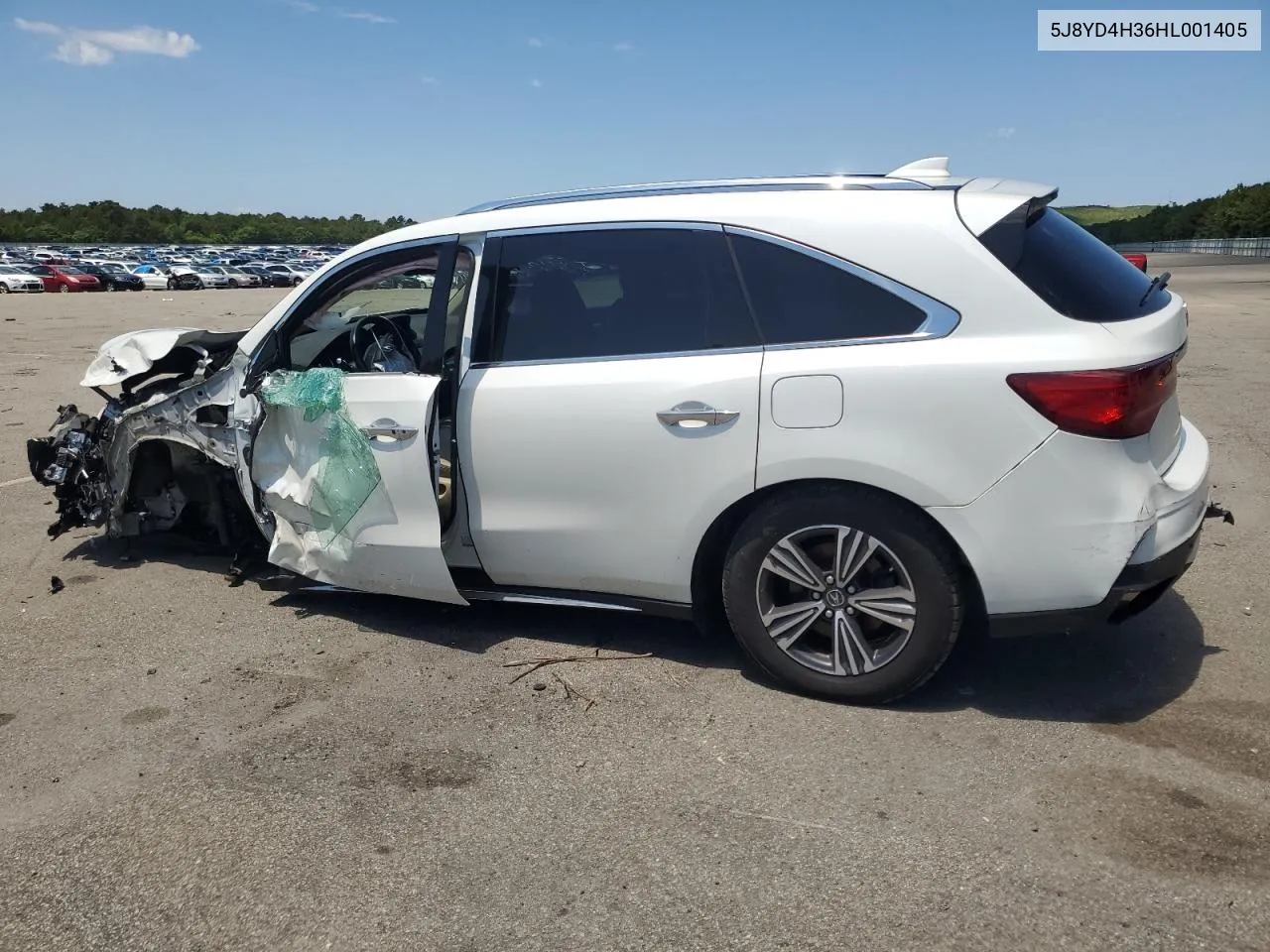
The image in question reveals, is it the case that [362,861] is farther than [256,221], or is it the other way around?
[256,221]

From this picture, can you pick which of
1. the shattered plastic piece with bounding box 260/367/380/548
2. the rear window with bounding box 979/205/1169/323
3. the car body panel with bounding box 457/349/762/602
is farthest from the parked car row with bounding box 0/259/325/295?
the rear window with bounding box 979/205/1169/323

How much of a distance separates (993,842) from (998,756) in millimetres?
515

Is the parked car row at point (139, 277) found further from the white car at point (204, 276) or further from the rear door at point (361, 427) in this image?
the rear door at point (361, 427)

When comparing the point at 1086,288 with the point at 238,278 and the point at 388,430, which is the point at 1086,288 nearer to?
the point at 388,430

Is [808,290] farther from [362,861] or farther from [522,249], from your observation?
[362,861]

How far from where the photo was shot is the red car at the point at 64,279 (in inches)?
2070

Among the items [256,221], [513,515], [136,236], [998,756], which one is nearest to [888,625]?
[998,756]

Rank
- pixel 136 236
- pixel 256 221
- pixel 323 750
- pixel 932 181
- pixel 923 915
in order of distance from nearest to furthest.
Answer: pixel 923 915 → pixel 323 750 → pixel 932 181 → pixel 136 236 → pixel 256 221

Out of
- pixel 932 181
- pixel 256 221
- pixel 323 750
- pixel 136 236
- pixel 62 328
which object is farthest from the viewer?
pixel 256 221

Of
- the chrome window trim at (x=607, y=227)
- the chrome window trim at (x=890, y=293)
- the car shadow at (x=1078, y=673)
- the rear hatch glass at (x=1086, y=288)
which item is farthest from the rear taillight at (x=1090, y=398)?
the chrome window trim at (x=607, y=227)

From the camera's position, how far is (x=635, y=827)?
319 centimetres

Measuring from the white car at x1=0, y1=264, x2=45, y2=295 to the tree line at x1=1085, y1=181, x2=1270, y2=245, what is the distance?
183 feet

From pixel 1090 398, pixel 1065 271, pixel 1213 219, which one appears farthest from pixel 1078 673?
pixel 1213 219

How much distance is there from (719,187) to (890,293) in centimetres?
91
